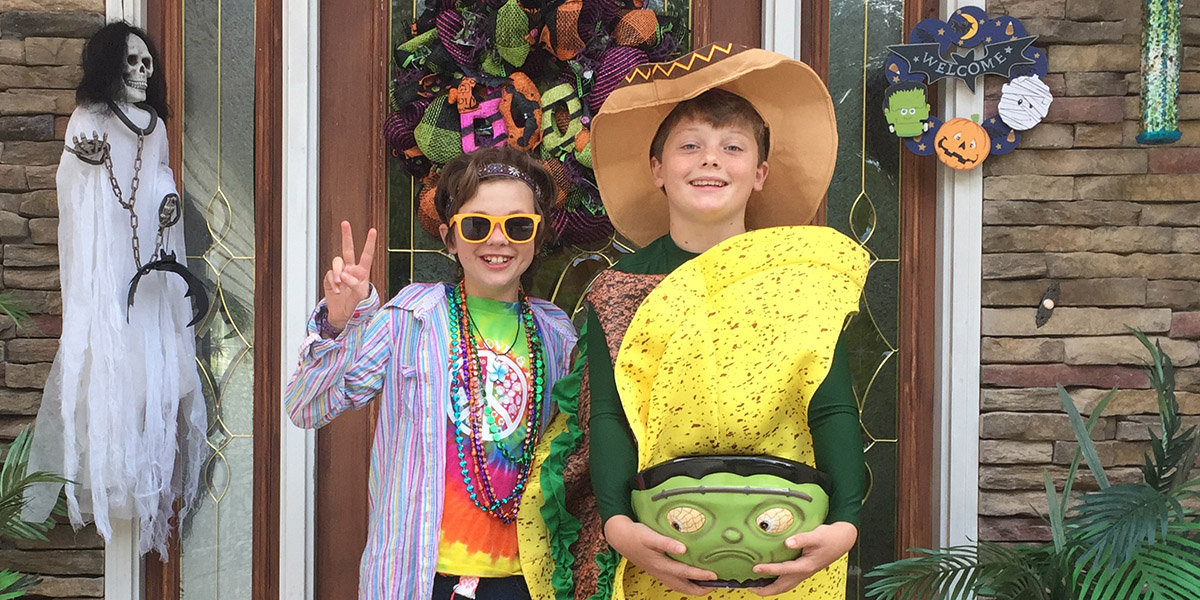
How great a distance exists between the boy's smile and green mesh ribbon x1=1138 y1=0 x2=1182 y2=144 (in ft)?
4.64

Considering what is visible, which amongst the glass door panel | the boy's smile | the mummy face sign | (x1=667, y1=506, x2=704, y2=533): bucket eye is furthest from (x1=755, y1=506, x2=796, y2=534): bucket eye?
the glass door panel

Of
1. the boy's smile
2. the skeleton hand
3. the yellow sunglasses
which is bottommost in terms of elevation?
the yellow sunglasses

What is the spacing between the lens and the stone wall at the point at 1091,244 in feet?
9.11

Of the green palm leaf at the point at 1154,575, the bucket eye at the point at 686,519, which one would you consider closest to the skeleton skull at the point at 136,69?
the bucket eye at the point at 686,519

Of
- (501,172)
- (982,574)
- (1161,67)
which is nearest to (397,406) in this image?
(501,172)

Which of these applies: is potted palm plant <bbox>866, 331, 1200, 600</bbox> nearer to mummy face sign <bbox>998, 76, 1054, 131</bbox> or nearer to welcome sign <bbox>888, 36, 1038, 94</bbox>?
mummy face sign <bbox>998, 76, 1054, 131</bbox>

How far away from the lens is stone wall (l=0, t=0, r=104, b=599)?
110 inches

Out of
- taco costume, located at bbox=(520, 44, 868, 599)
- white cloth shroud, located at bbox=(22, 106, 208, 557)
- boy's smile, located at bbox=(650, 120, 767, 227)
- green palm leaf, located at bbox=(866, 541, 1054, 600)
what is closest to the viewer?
taco costume, located at bbox=(520, 44, 868, 599)

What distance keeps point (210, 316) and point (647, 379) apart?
1.68m

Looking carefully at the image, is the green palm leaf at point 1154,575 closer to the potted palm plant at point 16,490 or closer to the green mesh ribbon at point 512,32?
the green mesh ribbon at point 512,32

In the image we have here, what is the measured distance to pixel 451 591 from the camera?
204 centimetres

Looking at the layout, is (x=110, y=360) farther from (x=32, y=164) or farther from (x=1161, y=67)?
(x=1161, y=67)

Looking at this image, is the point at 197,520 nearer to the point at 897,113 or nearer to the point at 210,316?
the point at 210,316

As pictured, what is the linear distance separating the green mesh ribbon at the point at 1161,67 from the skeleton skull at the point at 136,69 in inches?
107
